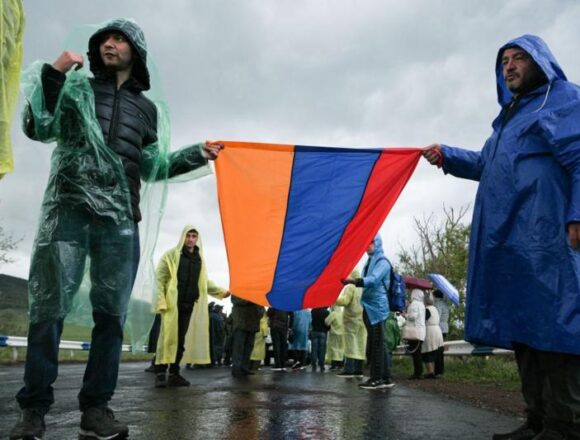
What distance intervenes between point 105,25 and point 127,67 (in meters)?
0.28

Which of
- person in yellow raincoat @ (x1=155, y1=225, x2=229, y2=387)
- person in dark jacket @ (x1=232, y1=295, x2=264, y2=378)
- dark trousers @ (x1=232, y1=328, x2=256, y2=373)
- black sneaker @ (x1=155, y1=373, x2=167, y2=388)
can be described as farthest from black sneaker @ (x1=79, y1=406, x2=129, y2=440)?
dark trousers @ (x1=232, y1=328, x2=256, y2=373)

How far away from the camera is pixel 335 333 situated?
15.0 m

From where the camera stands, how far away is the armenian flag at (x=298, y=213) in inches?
187

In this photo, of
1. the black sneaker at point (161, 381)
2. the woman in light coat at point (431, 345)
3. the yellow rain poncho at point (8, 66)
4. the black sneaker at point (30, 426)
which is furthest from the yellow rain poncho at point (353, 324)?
the yellow rain poncho at point (8, 66)

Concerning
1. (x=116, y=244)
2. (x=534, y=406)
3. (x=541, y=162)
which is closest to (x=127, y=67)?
(x=116, y=244)

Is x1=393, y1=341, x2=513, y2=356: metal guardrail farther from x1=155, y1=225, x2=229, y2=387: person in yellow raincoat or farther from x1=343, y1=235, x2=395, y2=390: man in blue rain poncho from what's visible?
x1=155, y1=225, x2=229, y2=387: person in yellow raincoat

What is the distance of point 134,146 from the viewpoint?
3.37 m

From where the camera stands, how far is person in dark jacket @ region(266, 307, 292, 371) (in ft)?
42.2

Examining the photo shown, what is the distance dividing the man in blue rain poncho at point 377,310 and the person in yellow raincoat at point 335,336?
21.7 ft

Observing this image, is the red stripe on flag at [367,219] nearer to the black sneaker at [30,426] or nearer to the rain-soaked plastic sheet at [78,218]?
the rain-soaked plastic sheet at [78,218]

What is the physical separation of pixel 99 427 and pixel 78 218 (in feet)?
3.80

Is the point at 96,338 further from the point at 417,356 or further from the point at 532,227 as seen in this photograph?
the point at 417,356

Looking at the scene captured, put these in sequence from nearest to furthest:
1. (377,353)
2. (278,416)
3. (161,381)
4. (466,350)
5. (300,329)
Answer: (278,416) → (161,381) → (377,353) → (466,350) → (300,329)

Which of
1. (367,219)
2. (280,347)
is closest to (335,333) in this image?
(280,347)
